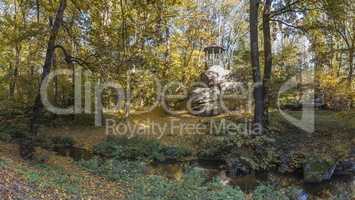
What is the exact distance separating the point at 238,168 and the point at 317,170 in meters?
2.25

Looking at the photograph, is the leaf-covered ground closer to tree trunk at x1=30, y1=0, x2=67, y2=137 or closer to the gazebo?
tree trunk at x1=30, y1=0, x2=67, y2=137

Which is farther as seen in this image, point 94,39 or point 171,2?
point 171,2

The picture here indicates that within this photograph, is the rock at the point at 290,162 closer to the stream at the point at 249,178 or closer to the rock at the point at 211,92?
the stream at the point at 249,178

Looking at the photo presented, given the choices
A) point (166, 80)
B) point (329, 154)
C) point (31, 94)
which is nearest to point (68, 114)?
point (31, 94)

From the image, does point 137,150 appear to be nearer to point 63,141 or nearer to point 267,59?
point 63,141

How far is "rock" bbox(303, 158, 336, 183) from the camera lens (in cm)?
962

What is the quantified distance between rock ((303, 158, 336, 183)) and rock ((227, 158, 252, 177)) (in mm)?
1640

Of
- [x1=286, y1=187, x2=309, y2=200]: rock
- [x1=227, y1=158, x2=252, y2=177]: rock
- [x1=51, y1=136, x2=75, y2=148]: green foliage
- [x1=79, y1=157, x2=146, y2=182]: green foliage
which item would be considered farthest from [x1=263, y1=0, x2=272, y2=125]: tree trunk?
[x1=51, y1=136, x2=75, y2=148]: green foliage

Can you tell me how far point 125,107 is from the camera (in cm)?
1494

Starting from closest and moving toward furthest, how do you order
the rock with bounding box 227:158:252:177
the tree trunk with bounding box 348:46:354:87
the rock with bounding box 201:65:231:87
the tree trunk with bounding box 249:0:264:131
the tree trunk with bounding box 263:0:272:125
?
the rock with bounding box 227:158:252:177
the tree trunk with bounding box 249:0:264:131
the tree trunk with bounding box 263:0:272:125
the tree trunk with bounding box 348:46:354:87
the rock with bounding box 201:65:231:87

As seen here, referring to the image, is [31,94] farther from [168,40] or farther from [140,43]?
[168,40]

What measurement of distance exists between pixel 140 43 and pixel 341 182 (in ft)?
27.7

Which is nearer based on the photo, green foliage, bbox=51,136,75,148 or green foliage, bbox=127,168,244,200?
green foliage, bbox=127,168,244,200

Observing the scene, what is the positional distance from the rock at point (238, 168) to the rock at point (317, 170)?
1.64m
